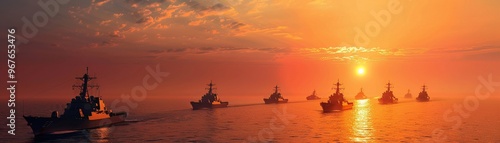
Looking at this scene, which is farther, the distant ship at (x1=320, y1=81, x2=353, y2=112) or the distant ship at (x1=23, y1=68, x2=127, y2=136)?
the distant ship at (x1=320, y1=81, x2=353, y2=112)

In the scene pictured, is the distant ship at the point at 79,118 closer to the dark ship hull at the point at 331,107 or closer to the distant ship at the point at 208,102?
the distant ship at the point at 208,102

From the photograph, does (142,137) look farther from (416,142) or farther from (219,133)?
(416,142)

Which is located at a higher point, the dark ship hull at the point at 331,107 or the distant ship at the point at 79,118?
the distant ship at the point at 79,118

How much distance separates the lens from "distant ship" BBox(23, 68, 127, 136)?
51.6 m

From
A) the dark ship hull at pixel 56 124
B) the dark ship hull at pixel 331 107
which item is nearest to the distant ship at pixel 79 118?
the dark ship hull at pixel 56 124

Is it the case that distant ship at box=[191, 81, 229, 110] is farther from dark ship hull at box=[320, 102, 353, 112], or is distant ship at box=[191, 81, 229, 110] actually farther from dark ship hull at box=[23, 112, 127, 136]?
dark ship hull at box=[23, 112, 127, 136]

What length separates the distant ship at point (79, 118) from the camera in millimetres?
51594

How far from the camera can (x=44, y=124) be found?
5162 centimetres

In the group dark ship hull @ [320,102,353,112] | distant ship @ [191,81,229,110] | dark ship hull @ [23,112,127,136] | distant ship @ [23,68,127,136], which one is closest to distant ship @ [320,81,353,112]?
dark ship hull @ [320,102,353,112]

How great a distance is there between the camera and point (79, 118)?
188 ft

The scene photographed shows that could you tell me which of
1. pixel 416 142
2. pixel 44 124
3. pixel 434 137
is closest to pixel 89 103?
pixel 44 124

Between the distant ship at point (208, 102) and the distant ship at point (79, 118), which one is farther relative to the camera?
the distant ship at point (208, 102)

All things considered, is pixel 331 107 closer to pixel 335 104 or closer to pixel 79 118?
pixel 335 104

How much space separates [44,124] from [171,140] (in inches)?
776
